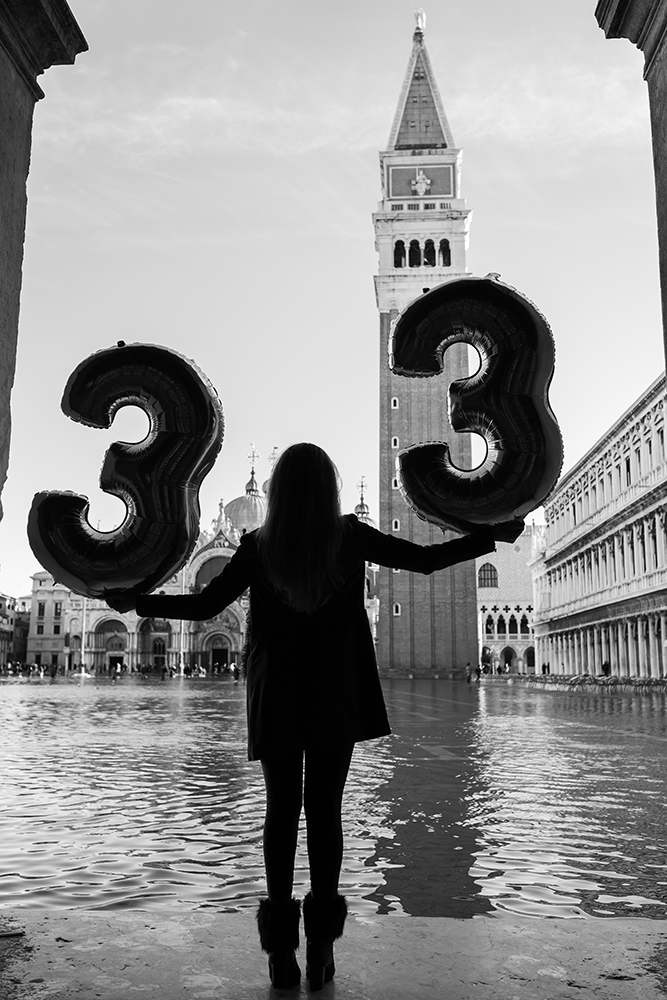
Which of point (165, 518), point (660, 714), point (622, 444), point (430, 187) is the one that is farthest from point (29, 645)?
point (165, 518)

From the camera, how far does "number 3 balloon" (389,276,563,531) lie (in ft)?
11.9

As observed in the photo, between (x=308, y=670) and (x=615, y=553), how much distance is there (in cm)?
3502

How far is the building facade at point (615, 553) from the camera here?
101 feet

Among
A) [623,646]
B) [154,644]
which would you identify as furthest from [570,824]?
[154,644]

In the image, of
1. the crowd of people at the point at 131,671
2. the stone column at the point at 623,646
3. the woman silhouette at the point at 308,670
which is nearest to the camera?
the woman silhouette at the point at 308,670

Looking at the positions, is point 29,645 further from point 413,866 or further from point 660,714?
point 413,866

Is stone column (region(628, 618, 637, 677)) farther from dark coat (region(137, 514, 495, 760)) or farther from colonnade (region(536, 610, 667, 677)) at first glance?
dark coat (region(137, 514, 495, 760))

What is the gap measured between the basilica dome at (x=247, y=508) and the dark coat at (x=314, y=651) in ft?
235

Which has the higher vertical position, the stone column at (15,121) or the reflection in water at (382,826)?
the stone column at (15,121)

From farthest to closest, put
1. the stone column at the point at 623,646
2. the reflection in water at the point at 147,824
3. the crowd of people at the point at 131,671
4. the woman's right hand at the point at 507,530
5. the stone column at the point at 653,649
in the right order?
the crowd of people at the point at 131,671 → the stone column at the point at 623,646 → the stone column at the point at 653,649 → the reflection in water at the point at 147,824 → the woman's right hand at the point at 507,530

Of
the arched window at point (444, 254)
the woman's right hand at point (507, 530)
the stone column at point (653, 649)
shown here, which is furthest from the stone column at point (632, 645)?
the woman's right hand at point (507, 530)

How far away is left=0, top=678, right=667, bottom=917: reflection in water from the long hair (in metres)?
1.86

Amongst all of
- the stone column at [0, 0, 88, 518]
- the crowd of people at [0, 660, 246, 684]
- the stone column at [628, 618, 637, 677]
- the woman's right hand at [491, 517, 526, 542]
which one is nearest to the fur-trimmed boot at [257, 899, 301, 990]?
the woman's right hand at [491, 517, 526, 542]

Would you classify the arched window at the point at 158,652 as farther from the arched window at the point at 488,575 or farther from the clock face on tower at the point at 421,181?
the clock face on tower at the point at 421,181
